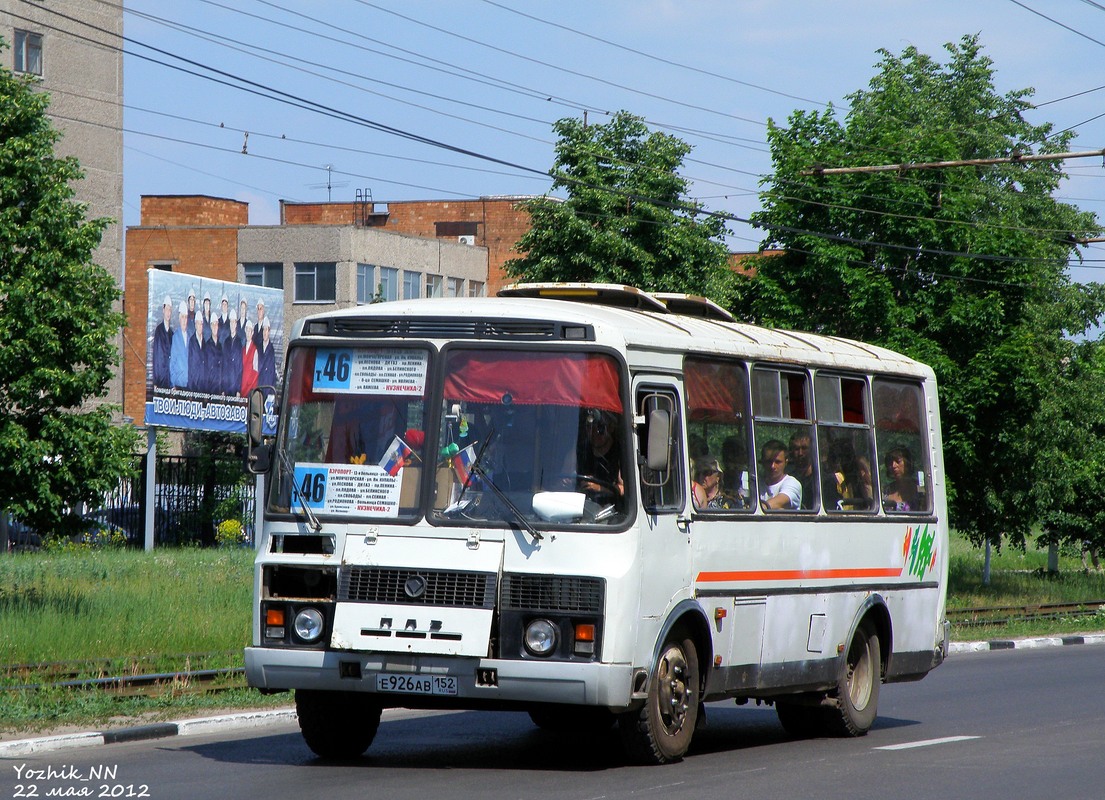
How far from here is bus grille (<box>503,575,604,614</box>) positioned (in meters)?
9.89

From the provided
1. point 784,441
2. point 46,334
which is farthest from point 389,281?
point 784,441

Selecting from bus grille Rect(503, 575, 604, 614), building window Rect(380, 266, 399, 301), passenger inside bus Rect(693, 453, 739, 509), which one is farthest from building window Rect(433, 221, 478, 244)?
bus grille Rect(503, 575, 604, 614)

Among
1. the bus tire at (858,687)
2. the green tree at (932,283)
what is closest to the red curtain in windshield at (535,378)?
the bus tire at (858,687)

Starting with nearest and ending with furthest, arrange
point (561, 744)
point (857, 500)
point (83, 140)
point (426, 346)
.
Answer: point (426, 346)
point (561, 744)
point (857, 500)
point (83, 140)

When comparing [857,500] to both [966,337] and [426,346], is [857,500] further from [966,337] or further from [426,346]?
[966,337]

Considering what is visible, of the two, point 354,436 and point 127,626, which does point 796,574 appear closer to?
point 354,436

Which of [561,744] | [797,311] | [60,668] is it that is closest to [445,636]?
[561,744]

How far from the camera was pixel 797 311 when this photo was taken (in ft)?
107

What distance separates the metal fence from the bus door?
29167 mm

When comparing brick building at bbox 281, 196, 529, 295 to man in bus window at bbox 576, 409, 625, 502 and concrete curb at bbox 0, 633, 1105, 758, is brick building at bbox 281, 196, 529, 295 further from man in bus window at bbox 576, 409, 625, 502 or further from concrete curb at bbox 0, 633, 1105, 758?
man in bus window at bbox 576, 409, 625, 502

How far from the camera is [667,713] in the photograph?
10664 millimetres

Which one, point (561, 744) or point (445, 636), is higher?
point (445, 636)

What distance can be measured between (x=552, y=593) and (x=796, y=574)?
2.90 meters

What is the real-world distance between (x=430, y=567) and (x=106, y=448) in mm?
10605
